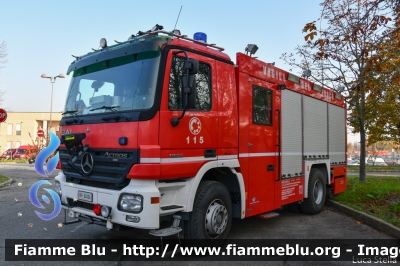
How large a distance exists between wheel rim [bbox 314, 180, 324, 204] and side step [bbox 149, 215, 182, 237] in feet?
15.8

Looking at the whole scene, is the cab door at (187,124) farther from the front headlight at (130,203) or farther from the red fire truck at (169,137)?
the front headlight at (130,203)

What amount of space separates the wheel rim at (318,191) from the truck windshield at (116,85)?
556 cm

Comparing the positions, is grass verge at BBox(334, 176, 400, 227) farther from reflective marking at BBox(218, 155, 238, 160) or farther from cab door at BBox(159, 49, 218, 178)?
cab door at BBox(159, 49, 218, 178)

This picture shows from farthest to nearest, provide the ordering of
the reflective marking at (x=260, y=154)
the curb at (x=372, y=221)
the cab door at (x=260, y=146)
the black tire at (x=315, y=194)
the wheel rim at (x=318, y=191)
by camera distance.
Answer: the wheel rim at (x=318, y=191) → the black tire at (x=315, y=194) → the curb at (x=372, y=221) → the cab door at (x=260, y=146) → the reflective marking at (x=260, y=154)

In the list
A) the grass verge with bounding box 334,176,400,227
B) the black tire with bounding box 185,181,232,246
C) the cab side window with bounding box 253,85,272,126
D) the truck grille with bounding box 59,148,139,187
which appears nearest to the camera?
the truck grille with bounding box 59,148,139,187

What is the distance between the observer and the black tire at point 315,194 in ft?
25.4

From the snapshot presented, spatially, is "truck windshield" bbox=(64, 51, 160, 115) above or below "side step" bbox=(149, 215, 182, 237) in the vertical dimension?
above

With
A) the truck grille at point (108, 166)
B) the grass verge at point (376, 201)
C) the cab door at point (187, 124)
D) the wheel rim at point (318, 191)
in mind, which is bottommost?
the grass verge at point (376, 201)

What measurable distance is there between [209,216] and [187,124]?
4.60ft

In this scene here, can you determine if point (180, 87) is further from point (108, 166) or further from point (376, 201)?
point (376, 201)

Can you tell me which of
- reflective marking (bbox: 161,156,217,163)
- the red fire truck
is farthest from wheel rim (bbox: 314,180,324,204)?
reflective marking (bbox: 161,156,217,163)

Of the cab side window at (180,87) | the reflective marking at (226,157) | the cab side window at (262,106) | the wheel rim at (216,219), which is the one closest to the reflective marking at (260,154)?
the reflective marking at (226,157)

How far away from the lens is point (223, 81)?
5.22 meters

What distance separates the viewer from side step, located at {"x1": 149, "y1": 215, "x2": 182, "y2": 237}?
4.17 metres
